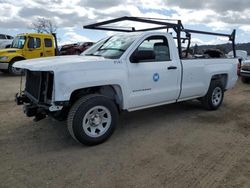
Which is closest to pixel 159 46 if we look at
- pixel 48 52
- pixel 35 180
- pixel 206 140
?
pixel 206 140

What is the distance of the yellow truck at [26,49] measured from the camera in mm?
14959

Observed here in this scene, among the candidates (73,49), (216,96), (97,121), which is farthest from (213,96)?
(73,49)

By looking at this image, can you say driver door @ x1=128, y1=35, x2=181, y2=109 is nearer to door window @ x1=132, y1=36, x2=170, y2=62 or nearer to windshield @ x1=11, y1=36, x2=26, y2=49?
door window @ x1=132, y1=36, x2=170, y2=62

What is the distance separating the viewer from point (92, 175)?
12.3ft

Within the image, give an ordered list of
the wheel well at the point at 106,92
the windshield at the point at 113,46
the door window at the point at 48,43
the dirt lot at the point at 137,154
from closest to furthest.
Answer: the dirt lot at the point at 137,154, the wheel well at the point at 106,92, the windshield at the point at 113,46, the door window at the point at 48,43

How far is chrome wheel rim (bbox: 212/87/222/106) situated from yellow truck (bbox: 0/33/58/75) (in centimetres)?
983

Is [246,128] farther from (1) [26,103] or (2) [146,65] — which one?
(1) [26,103]

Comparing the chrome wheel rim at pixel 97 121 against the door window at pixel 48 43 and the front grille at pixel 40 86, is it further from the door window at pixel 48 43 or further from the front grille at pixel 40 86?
the door window at pixel 48 43

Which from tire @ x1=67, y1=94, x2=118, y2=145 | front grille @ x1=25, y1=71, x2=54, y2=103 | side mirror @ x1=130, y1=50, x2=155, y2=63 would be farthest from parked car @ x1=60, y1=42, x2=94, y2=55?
tire @ x1=67, y1=94, x2=118, y2=145

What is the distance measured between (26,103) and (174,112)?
3.41m

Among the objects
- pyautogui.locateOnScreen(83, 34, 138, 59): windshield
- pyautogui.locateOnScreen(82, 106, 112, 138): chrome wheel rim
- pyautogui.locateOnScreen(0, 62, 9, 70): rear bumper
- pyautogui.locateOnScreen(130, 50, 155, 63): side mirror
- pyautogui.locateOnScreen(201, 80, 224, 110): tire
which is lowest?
pyautogui.locateOnScreen(82, 106, 112, 138): chrome wheel rim

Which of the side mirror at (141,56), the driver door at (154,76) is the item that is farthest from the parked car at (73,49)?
the side mirror at (141,56)

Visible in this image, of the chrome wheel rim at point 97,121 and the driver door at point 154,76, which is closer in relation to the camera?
the chrome wheel rim at point 97,121

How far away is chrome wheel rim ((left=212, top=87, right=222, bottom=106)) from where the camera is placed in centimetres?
721
